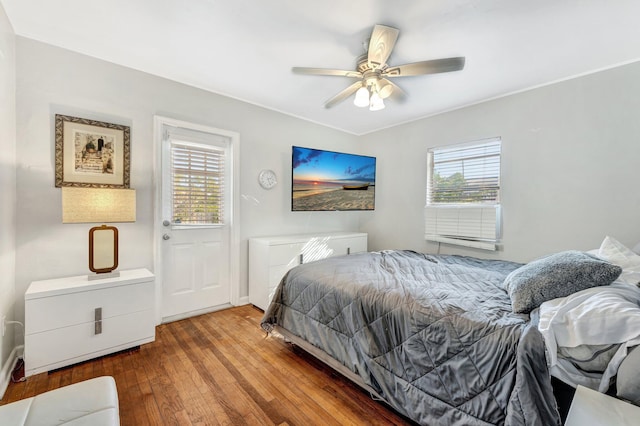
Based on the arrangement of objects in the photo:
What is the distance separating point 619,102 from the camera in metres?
2.36

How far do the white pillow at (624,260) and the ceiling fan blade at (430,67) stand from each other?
152 cm

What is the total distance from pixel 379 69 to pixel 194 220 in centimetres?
238

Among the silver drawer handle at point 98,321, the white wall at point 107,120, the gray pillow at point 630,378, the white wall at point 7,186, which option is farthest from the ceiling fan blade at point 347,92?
the silver drawer handle at point 98,321

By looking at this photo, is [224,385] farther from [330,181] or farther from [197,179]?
[330,181]

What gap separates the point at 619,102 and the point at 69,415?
166 inches

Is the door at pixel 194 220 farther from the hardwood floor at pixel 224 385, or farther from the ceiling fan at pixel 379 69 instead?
the ceiling fan at pixel 379 69

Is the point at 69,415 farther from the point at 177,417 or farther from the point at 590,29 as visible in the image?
the point at 590,29

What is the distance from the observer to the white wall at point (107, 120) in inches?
81.1

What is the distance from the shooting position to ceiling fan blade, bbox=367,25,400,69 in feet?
5.74

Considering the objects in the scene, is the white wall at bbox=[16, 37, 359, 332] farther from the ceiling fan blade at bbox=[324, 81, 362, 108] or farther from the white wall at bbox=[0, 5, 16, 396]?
the ceiling fan blade at bbox=[324, 81, 362, 108]

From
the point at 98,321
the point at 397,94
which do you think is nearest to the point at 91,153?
the point at 98,321

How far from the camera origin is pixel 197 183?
2949mm

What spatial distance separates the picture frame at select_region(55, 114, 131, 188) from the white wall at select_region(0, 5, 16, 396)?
0.26m

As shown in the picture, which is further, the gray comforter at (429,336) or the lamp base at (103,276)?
the lamp base at (103,276)
